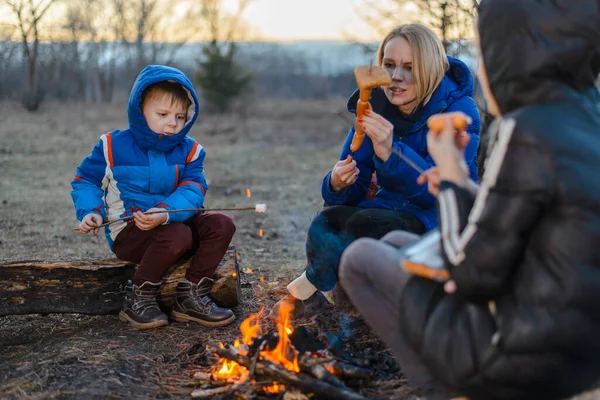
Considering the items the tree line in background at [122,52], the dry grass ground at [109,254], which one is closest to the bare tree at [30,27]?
the tree line in background at [122,52]

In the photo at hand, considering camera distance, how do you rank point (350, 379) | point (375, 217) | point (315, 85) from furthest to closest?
point (315, 85) < point (375, 217) < point (350, 379)

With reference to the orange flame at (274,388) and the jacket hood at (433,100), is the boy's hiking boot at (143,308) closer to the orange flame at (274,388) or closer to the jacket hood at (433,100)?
the orange flame at (274,388)

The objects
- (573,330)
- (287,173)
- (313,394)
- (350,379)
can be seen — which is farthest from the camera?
(287,173)

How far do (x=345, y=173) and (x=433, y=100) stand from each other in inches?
27.7

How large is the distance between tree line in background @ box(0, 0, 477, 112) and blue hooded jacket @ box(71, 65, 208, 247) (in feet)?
47.8

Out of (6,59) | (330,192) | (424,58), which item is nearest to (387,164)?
(330,192)

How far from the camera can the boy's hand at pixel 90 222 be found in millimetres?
3559

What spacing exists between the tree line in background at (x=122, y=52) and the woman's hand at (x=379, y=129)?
14942 mm

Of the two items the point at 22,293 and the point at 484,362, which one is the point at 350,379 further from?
the point at 22,293

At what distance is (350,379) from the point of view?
293cm

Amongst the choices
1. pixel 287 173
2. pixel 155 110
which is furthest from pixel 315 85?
pixel 155 110

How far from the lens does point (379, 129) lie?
3162 millimetres

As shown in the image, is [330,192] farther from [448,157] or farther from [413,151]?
[448,157]

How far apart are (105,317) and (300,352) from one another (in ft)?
5.28
